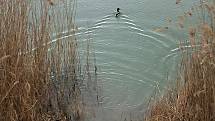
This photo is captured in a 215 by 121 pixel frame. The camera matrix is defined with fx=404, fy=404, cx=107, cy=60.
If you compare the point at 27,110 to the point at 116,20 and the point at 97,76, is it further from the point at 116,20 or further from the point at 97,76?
the point at 116,20

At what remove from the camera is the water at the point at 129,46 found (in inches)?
151

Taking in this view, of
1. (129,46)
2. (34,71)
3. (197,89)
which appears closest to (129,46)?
(129,46)

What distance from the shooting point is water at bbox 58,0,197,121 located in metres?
3.84

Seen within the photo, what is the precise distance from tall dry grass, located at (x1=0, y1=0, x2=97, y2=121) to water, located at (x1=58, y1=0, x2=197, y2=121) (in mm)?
331

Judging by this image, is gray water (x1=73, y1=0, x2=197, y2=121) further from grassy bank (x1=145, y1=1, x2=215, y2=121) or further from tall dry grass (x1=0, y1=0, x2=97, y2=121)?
grassy bank (x1=145, y1=1, x2=215, y2=121)

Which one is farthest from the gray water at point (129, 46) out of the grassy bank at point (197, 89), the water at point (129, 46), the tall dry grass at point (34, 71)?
the grassy bank at point (197, 89)

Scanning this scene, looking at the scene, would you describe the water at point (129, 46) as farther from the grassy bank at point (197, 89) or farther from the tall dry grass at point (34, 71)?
the grassy bank at point (197, 89)

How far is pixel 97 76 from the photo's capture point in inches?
160

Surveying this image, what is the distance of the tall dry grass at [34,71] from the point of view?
2842 mm

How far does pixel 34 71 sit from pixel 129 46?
5.56 feet

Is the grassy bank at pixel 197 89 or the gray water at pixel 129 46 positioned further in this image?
the gray water at pixel 129 46

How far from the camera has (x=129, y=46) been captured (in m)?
4.57

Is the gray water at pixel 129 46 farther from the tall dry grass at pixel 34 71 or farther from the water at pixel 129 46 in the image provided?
the tall dry grass at pixel 34 71

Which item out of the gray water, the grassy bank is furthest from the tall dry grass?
the grassy bank
